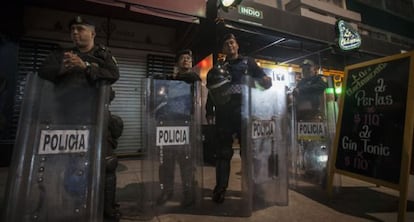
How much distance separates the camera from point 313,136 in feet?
11.6

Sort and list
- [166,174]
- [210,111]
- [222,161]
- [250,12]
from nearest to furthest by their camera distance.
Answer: [166,174] → [222,161] → [210,111] → [250,12]

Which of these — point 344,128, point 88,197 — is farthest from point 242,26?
point 88,197

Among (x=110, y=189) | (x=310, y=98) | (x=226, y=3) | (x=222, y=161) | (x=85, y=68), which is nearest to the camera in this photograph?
(x=85, y=68)

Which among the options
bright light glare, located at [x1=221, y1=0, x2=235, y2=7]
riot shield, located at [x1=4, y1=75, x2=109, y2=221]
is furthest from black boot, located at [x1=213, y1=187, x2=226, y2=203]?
bright light glare, located at [x1=221, y1=0, x2=235, y2=7]

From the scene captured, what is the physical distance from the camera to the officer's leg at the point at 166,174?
2.52m

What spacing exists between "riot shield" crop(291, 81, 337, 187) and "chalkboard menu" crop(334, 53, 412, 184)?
0.52m

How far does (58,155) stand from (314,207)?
259cm

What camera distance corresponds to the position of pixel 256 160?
2.52 metres

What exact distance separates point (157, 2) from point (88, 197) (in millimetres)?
3616

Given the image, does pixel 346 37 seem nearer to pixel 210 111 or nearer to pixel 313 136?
pixel 313 136

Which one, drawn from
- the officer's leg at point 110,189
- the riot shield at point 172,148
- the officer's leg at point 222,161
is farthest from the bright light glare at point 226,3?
the officer's leg at point 110,189

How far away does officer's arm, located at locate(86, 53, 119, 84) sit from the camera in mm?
1919

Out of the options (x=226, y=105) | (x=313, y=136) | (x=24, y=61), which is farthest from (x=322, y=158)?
(x=24, y=61)

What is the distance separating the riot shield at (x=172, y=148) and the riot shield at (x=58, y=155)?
23.2 inches
